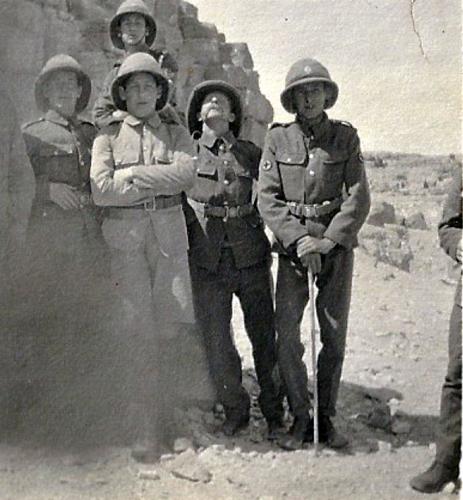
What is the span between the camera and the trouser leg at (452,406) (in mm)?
3496

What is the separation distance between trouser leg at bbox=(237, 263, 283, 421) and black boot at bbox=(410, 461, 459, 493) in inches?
37.4

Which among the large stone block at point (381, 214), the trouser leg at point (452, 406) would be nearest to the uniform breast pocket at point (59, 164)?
the trouser leg at point (452, 406)

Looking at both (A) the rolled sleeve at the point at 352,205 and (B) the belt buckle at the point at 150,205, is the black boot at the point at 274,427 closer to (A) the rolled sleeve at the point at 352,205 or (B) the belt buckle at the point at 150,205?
(A) the rolled sleeve at the point at 352,205

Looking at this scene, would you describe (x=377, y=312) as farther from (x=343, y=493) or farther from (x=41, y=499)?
(x=41, y=499)

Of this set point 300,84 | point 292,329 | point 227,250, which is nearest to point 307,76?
point 300,84

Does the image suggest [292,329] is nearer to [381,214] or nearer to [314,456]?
[314,456]

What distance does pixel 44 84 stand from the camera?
4355mm

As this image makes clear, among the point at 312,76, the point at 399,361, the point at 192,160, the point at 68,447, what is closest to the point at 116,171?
the point at 192,160

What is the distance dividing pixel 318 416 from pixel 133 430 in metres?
0.95

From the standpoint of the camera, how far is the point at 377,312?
6.51 m

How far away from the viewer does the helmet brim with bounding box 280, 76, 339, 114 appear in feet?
13.2

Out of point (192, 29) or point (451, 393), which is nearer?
point (451, 393)

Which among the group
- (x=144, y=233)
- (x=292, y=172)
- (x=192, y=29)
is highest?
(x=192, y=29)

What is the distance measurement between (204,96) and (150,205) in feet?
2.29
